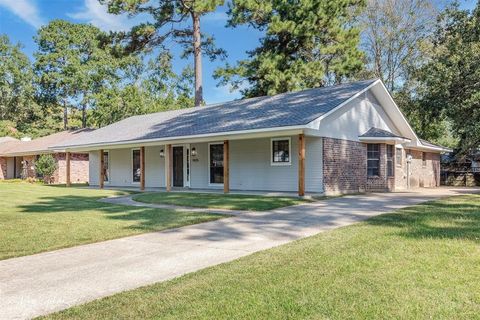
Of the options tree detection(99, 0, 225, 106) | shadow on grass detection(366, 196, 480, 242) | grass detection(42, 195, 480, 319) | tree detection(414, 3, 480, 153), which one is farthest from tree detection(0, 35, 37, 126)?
grass detection(42, 195, 480, 319)

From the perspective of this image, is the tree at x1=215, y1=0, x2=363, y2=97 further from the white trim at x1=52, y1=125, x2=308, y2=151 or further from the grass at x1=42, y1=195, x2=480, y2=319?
the grass at x1=42, y1=195, x2=480, y2=319

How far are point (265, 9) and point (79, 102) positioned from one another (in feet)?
86.8

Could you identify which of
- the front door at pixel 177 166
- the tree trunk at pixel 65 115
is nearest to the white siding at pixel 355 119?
the front door at pixel 177 166

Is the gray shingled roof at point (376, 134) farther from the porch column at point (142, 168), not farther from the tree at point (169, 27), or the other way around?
the tree at point (169, 27)

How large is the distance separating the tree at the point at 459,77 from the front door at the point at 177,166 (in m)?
12.3

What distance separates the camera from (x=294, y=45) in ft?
91.0

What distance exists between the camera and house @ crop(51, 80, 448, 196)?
14.5m

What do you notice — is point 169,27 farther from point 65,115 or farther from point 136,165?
point 65,115

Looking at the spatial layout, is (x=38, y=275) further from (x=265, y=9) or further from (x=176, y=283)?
(x=265, y=9)

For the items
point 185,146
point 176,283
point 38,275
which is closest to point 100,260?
point 38,275

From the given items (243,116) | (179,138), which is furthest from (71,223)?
(243,116)

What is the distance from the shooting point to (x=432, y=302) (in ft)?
11.7

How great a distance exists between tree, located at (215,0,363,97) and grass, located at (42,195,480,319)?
2138 cm

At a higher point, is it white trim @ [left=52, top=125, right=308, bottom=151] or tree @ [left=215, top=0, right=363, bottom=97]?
tree @ [left=215, top=0, right=363, bottom=97]
